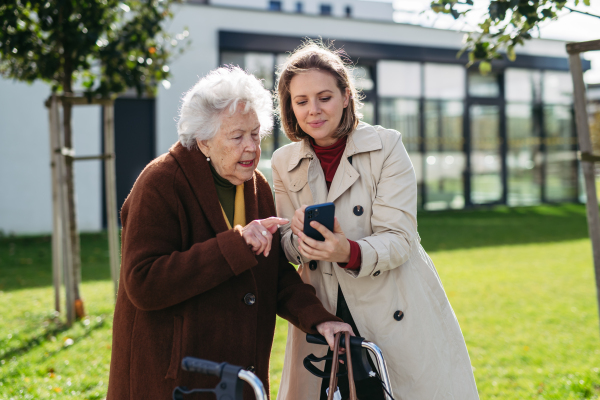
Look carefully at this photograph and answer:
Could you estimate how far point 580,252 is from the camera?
33.5 ft

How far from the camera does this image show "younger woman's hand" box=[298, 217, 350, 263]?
2.03m

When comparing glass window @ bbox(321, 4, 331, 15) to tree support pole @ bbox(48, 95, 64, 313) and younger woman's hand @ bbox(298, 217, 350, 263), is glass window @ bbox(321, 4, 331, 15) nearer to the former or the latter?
tree support pole @ bbox(48, 95, 64, 313)

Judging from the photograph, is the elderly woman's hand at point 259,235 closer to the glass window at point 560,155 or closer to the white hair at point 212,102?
the white hair at point 212,102

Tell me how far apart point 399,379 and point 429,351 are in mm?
186

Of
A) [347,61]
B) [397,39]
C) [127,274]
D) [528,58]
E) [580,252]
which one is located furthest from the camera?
[528,58]

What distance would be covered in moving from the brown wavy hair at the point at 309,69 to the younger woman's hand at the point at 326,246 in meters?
0.58

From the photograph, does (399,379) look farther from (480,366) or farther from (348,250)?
(480,366)

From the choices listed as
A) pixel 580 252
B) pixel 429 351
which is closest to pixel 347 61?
pixel 429 351

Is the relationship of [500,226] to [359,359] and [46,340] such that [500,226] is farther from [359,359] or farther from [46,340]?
[359,359]

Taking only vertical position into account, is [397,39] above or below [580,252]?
above

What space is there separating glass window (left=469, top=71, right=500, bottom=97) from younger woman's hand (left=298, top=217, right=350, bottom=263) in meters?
17.9

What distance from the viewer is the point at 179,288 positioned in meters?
1.92

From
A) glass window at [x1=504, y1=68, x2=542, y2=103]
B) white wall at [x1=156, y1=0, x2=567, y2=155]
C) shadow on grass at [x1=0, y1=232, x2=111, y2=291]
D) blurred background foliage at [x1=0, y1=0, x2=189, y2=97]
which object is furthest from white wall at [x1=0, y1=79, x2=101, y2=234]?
glass window at [x1=504, y1=68, x2=542, y2=103]

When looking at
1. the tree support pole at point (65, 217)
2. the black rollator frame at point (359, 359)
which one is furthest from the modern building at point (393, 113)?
the black rollator frame at point (359, 359)
